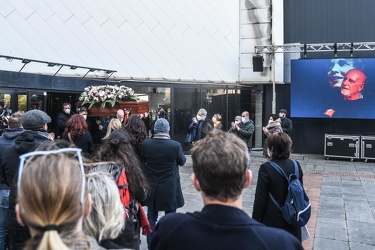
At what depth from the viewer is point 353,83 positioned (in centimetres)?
1347

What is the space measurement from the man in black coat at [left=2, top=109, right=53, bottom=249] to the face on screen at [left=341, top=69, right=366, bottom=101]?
1235 centimetres

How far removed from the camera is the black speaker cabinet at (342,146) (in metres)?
13.0

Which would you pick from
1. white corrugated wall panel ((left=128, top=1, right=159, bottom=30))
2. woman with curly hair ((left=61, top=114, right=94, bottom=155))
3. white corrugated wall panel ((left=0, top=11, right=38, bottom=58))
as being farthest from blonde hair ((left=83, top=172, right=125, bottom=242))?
white corrugated wall panel ((left=128, top=1, right=159, bottom=30))

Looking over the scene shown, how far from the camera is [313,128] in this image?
14.8 meters

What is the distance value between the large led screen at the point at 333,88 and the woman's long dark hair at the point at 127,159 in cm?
1174

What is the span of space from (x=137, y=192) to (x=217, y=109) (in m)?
11.2

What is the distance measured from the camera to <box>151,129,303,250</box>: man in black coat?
4.98 ft

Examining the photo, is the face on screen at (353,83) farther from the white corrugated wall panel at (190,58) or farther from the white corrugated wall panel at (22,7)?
the white corrugated wall panel at (22,7)

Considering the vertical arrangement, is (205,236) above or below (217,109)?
below

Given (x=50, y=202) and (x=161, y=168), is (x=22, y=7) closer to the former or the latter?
(x=161, y=168)

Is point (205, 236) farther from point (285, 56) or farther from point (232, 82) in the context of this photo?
point (285, 56)

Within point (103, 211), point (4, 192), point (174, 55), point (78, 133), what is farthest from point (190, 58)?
point (103, 211)

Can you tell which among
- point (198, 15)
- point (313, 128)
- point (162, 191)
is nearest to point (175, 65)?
point (198, 15)

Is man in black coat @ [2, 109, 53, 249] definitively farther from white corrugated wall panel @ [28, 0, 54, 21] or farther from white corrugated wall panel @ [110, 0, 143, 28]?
white corrugated wall panel @ [110, 0, 143, 28]
